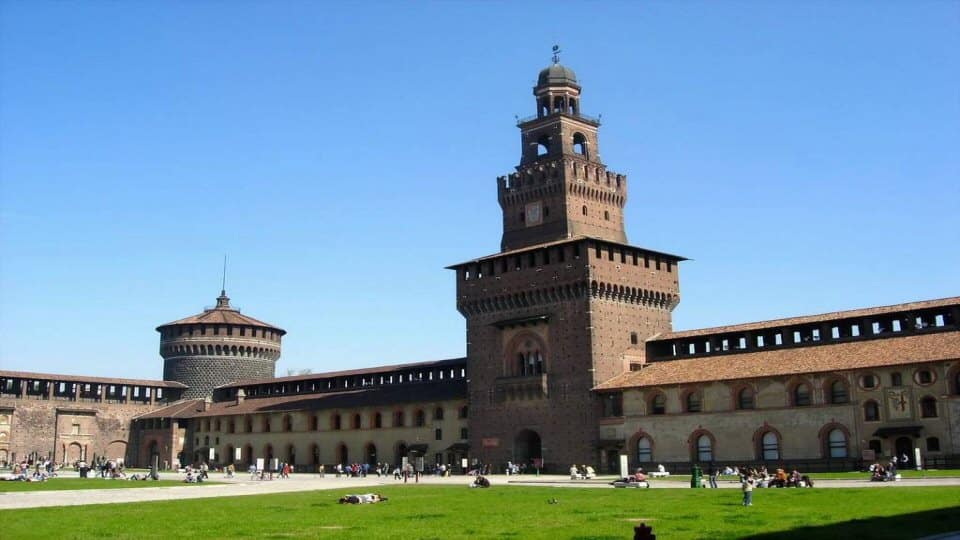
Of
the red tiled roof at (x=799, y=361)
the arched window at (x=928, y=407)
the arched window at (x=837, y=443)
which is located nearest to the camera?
the arched window at (x=928, y=407)

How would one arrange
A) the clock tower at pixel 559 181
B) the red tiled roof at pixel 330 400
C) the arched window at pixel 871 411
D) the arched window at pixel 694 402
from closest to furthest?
the arched window at pixel 871 411
the arched window at pixel 694 402
the clock tower at pixel 559 181
the red tiled roof at pixel 330 400

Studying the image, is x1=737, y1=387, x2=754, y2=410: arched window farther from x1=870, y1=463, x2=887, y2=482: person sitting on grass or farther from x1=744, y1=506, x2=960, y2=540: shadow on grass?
x1=744, y1=506, x2=960, y2=540: shadow on grass

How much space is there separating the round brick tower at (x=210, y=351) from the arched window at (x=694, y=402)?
54.9 meters

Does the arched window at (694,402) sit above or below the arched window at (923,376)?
below

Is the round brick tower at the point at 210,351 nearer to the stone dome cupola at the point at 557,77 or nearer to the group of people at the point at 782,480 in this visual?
the stone dome cupola at the point at 557,77

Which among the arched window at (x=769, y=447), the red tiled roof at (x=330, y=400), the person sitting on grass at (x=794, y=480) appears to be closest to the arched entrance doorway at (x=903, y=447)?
the arched window at (x=769, y=447)

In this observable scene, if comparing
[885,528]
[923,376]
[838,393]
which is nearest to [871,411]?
[838,393]

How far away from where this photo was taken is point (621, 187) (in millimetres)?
72375

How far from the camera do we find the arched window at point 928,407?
47000mm

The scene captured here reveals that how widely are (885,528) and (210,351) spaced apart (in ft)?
277

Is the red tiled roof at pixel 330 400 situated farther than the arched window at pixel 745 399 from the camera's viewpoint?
Yes

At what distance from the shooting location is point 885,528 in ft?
70.1

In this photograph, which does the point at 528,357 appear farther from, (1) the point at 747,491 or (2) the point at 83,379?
(2) the point at 83,379

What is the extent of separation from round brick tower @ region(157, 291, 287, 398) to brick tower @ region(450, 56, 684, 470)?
1463 inches
